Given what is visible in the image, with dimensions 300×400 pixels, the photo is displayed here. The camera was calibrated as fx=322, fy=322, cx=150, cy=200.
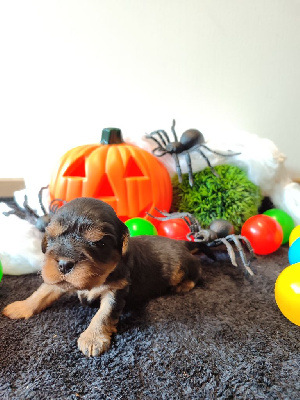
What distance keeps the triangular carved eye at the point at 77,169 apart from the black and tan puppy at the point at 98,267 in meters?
0.74

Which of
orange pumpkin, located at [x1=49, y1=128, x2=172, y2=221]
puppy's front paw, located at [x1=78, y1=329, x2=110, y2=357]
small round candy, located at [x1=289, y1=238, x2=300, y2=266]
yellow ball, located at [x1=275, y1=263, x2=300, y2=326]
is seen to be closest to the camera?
puppy's front paw, located at [x1=78, y1=329, x2=110, y2=357]

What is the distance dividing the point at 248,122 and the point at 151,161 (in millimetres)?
941

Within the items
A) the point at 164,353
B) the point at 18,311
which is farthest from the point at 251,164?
the point at 18,311

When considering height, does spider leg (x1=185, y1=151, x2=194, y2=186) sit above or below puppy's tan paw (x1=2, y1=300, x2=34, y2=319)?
above

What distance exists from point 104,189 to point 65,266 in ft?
3.28

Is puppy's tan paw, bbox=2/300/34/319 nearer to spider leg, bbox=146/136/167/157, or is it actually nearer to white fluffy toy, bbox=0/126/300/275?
white fluffy toy, bbox=0/126/300/275

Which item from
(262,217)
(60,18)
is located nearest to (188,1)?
(60,18)

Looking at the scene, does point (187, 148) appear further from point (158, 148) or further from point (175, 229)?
point (175, 229)

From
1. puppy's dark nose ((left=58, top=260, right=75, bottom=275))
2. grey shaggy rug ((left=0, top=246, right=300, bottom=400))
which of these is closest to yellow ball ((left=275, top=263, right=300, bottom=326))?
grey shaggy rug ((left=0, top=246, right=300, bottom=400))

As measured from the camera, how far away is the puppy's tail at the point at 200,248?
59.7 inches

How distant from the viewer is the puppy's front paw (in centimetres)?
94

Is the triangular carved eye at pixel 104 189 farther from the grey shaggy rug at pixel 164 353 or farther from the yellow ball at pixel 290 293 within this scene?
the yellow ball at pixel 290 293

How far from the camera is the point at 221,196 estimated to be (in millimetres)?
1921

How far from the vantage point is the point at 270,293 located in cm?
136
